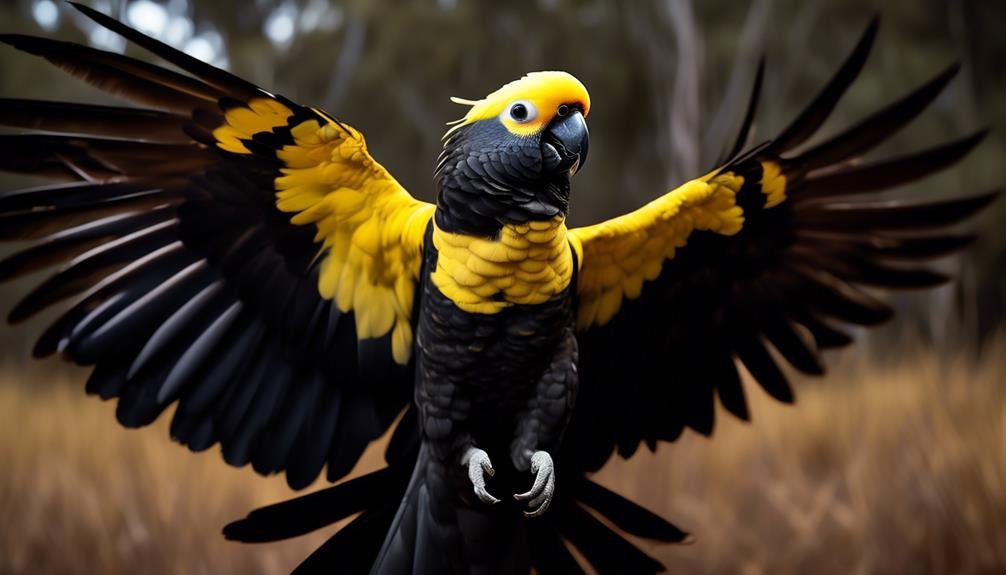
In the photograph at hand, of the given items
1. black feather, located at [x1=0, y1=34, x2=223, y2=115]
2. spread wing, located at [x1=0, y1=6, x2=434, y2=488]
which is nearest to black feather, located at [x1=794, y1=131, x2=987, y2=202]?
spread wing, located at [x1=0, y1=6, x2=434, y2=488]

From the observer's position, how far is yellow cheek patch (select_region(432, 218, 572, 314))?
139cm

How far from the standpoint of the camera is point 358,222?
1545 millimetres

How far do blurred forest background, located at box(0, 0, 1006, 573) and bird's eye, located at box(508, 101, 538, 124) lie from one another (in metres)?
2.01

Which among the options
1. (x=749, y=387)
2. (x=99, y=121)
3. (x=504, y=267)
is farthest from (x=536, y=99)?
(x=749, y=387)

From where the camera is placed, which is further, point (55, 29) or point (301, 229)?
point (55, 29)

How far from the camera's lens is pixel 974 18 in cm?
564

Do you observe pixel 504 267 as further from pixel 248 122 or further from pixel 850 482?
pixel 850 482

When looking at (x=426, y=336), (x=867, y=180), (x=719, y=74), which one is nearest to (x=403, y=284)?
A: (x=426, y=336)

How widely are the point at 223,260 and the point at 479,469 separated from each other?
0.68 m

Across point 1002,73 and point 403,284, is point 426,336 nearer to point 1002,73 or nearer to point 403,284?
point 403,284

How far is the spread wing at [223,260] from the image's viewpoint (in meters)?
1.42

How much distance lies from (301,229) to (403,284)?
0.24m

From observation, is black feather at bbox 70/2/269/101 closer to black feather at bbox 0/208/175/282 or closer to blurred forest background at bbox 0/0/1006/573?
black feather at bbox 0/208/175/282

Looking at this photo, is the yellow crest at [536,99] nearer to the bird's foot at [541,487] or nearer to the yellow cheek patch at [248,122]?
the yellow cheek patch at [248,122]
